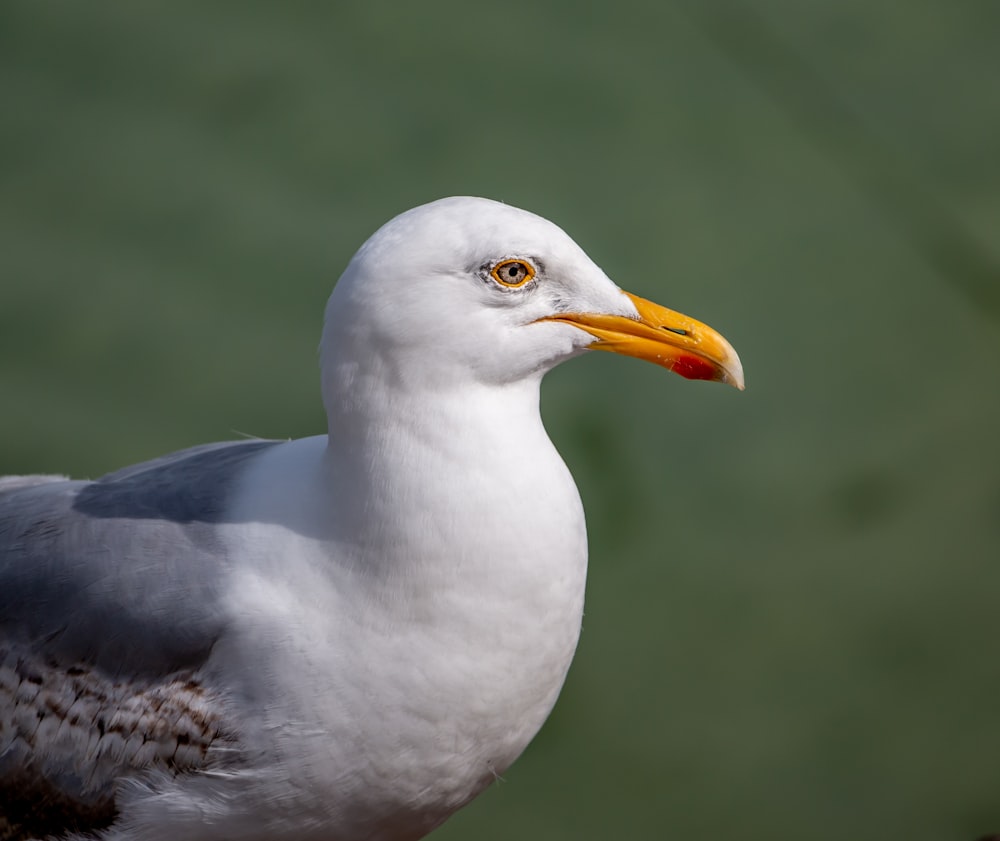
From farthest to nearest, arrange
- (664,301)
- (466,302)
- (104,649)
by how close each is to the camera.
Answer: (664,301), (104,649), (466,302)

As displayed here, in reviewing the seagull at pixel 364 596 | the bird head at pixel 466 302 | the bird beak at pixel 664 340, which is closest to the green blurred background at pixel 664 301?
the seagull at pixel 364 596

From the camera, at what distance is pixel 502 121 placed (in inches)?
169

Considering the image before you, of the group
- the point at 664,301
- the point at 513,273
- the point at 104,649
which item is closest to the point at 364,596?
the point at 104,649

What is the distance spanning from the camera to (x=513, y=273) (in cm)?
186

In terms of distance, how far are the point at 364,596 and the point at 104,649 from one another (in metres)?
0.41

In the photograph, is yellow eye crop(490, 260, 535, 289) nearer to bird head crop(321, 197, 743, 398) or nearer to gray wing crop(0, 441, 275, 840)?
bird head crop(321, 197, 743, 398)

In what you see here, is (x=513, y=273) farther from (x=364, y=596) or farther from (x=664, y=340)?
(x=364, y=596)

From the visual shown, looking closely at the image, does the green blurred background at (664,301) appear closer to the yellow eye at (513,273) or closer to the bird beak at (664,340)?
the bird beak at (664,340)

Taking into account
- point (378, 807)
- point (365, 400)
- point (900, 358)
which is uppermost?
point (900, 358)

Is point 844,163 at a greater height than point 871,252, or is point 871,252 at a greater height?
point 844,163

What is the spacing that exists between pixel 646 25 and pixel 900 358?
1.65 m

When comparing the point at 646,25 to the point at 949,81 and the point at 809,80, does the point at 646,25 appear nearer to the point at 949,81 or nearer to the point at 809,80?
the point at 809,80

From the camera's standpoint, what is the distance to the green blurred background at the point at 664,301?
9.41 ft

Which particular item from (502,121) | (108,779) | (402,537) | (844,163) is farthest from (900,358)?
(108,779)
